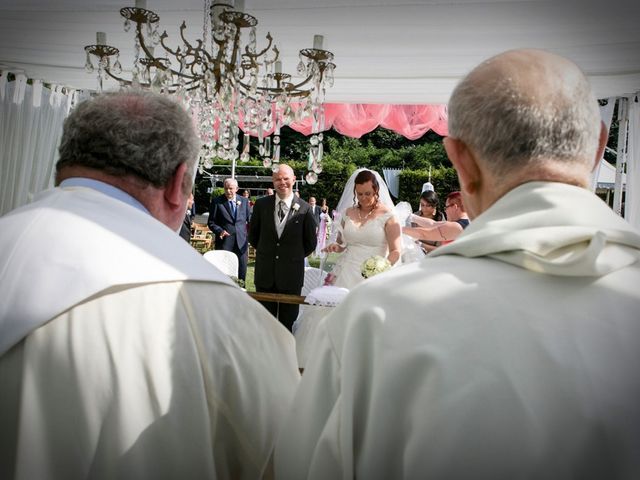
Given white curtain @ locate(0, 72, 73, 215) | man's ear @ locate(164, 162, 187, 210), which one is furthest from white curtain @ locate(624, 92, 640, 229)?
white curtain @ locate(0, 72, 73, 215)

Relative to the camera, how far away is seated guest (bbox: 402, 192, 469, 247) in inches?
218

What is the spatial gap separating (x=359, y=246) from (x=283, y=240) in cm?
114

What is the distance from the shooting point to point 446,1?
3906mm

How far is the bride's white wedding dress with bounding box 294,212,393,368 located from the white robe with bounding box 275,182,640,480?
14.0 feet

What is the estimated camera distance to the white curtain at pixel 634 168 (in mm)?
6070

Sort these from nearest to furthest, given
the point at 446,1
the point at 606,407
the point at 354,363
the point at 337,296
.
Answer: the point at 606,407
the point at 354,363
the point at 446,1
the point at 337,296

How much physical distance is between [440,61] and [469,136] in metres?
4.94

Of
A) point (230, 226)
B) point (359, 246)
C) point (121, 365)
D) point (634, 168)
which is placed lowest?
point (121, 365)

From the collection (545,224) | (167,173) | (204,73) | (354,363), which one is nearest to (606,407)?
(545,224)

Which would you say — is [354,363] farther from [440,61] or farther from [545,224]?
[440,61]

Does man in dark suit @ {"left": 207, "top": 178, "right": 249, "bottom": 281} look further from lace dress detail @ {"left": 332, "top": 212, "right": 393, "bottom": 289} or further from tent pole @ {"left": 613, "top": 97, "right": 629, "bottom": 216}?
tent pole @ {"left": 613, "top": 97, "right": 629, "bottom": 216}

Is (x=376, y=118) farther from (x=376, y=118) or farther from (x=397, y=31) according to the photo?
(x=397, y=31)

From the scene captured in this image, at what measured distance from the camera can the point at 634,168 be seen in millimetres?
6094

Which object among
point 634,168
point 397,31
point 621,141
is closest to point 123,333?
point 397,31
